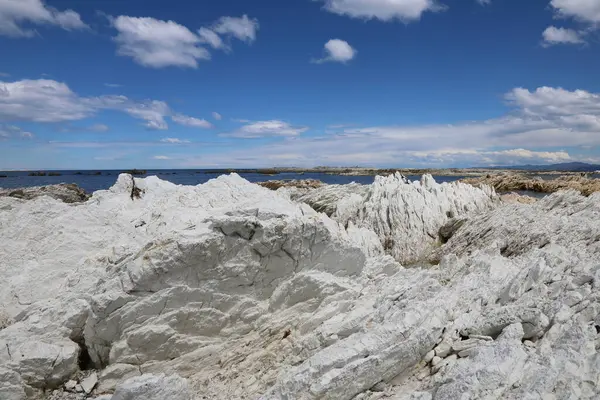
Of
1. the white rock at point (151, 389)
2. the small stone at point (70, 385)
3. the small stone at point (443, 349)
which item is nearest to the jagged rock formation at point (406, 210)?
the small stone at point (443, 349)

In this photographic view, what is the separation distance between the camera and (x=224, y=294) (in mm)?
11312

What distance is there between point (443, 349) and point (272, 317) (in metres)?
4.42

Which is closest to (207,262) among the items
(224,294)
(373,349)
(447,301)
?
(224,294)

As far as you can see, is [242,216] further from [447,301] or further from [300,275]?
[447,301]

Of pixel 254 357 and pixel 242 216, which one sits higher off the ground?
pixel 242 216

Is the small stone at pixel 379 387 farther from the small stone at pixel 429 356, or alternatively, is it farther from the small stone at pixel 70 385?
the small stone at pixel 70 385

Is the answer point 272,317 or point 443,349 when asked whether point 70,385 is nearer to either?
point 272,317

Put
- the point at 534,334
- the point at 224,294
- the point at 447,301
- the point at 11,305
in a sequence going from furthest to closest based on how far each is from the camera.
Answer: the point at 11,305 → the point at 224,294 → the point at 447,301 → the point at 534,334

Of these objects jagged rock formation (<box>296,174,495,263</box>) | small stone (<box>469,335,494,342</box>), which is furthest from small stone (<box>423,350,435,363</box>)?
jagged rock formation (<box>296,174,495,263</box>)

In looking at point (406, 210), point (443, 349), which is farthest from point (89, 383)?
point (406, 210)

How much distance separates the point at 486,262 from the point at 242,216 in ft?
25.4

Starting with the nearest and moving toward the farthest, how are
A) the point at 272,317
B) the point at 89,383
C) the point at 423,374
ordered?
1. the point at 423,374
2. the point at 89,383
3. the point at 272,317

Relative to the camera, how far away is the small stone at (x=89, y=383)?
34.0 ft

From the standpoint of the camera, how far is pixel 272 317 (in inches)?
455
